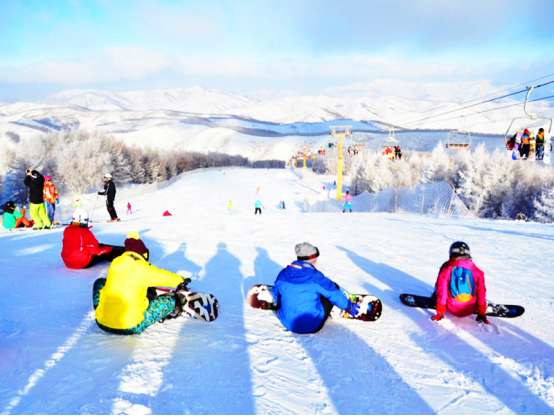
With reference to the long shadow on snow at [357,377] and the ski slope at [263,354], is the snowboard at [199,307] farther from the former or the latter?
the long shadow on snow at [357,377]

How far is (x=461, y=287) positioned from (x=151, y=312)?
3554mm

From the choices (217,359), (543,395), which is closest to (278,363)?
(217,359)

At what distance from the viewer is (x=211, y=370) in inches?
117

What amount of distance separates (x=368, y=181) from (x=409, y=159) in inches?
577

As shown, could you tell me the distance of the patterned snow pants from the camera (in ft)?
11.2

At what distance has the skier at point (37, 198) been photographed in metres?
9.47

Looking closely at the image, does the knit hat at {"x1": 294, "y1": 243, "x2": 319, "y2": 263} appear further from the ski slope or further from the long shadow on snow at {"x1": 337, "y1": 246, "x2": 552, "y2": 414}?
the long shadow on snow at {"x1": 337, "y1": 246, "x2": 552, "y2": 414}

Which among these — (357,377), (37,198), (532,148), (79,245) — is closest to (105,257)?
(79,245)

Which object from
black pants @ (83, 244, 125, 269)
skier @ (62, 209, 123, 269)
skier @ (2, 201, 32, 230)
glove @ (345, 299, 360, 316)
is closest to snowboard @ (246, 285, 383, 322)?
glove @ (345, 299, 360, 316)

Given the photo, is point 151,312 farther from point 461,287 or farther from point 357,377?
point 461,287

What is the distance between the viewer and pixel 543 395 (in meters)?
2.79

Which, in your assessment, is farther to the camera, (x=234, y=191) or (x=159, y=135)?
(x=159, y=135)

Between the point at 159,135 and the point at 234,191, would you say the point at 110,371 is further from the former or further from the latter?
the point at 159,135

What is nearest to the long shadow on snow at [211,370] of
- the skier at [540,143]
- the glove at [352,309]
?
the glove at [352,309]
